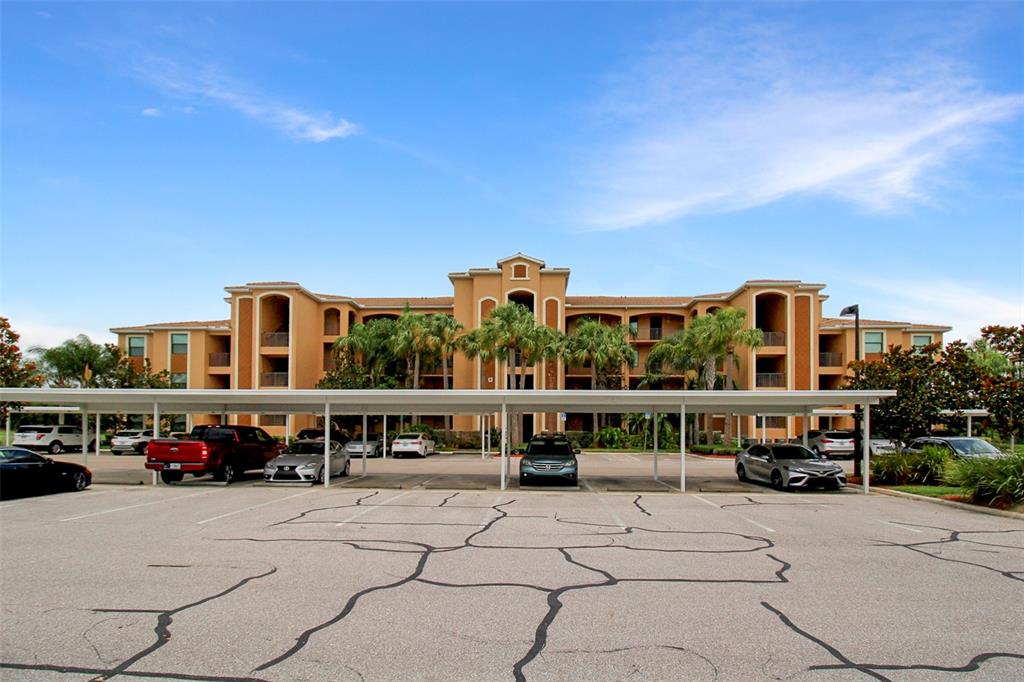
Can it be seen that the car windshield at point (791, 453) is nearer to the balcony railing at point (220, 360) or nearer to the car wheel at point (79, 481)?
the car wheel at point (79, 481)

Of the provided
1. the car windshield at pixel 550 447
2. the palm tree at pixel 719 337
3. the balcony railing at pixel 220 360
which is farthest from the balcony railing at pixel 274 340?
the car windshield at pixel 550 447

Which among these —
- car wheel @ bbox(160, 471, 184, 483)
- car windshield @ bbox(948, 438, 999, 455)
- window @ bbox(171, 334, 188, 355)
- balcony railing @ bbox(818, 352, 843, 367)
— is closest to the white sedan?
car wheel @ bbox(160, 471, 184, 483)

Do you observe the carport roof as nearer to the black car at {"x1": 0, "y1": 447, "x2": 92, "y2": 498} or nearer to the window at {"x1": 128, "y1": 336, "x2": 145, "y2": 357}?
the black car at {"x1": 0, "y1": 447, "x2": 92, "y2": 498}

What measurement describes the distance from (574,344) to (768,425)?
551 inches

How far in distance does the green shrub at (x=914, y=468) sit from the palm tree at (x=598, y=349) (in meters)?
22.9

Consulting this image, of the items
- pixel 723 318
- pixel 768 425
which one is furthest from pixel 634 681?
pixel 768 425

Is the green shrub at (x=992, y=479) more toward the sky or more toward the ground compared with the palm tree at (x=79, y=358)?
more toward the ground

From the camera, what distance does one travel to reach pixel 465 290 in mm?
50938

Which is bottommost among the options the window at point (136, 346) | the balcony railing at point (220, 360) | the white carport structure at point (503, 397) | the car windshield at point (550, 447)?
the car windshield at point (550, 447)

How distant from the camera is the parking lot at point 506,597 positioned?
5.91m

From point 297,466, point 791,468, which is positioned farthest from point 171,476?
point 791,468

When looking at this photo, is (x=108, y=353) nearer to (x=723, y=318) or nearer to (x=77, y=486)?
(x=77, y=486)

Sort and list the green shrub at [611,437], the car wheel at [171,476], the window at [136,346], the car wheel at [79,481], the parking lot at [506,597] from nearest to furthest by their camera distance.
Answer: the parking lot at [506,597], the car wheel at [79,481], the car wheel at [171,476], the green shrub at [611,437], the window at [136,346]

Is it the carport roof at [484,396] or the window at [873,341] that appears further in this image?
the window at [873,341]
